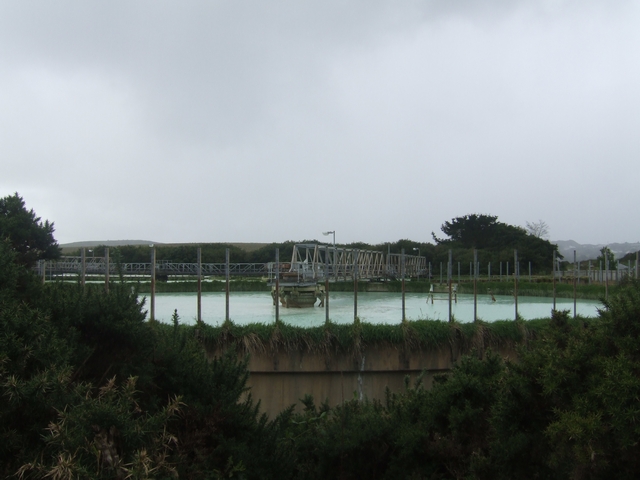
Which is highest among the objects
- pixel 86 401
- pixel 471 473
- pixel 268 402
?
pixel 86 401

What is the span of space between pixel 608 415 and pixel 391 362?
783 centimetres

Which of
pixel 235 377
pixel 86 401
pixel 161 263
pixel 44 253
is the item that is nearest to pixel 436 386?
pixel 235 377

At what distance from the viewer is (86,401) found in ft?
12.6

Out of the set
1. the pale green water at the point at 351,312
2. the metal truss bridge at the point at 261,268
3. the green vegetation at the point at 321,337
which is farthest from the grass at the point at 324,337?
the metal truss bridge at the point at 261,268

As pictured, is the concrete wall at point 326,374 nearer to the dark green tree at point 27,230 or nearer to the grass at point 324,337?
the grass at point 324,337

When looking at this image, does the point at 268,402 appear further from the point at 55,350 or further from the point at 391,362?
the point at 55,350

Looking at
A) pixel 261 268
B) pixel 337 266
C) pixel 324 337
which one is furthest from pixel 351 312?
pixel 261 268

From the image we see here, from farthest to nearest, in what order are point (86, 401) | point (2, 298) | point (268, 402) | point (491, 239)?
point (491, 239) < point (268, 402) < point (2, 298) < point (86, 401)

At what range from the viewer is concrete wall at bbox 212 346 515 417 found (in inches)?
452

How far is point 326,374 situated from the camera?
460 inches

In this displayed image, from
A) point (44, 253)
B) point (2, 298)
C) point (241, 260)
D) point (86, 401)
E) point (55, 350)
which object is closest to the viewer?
point (86, 401)

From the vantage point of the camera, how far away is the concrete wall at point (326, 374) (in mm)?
11484

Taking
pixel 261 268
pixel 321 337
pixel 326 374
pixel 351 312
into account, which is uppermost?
pixel 261 268

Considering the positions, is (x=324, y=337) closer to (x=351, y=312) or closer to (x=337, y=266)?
(x=351, y=312)
